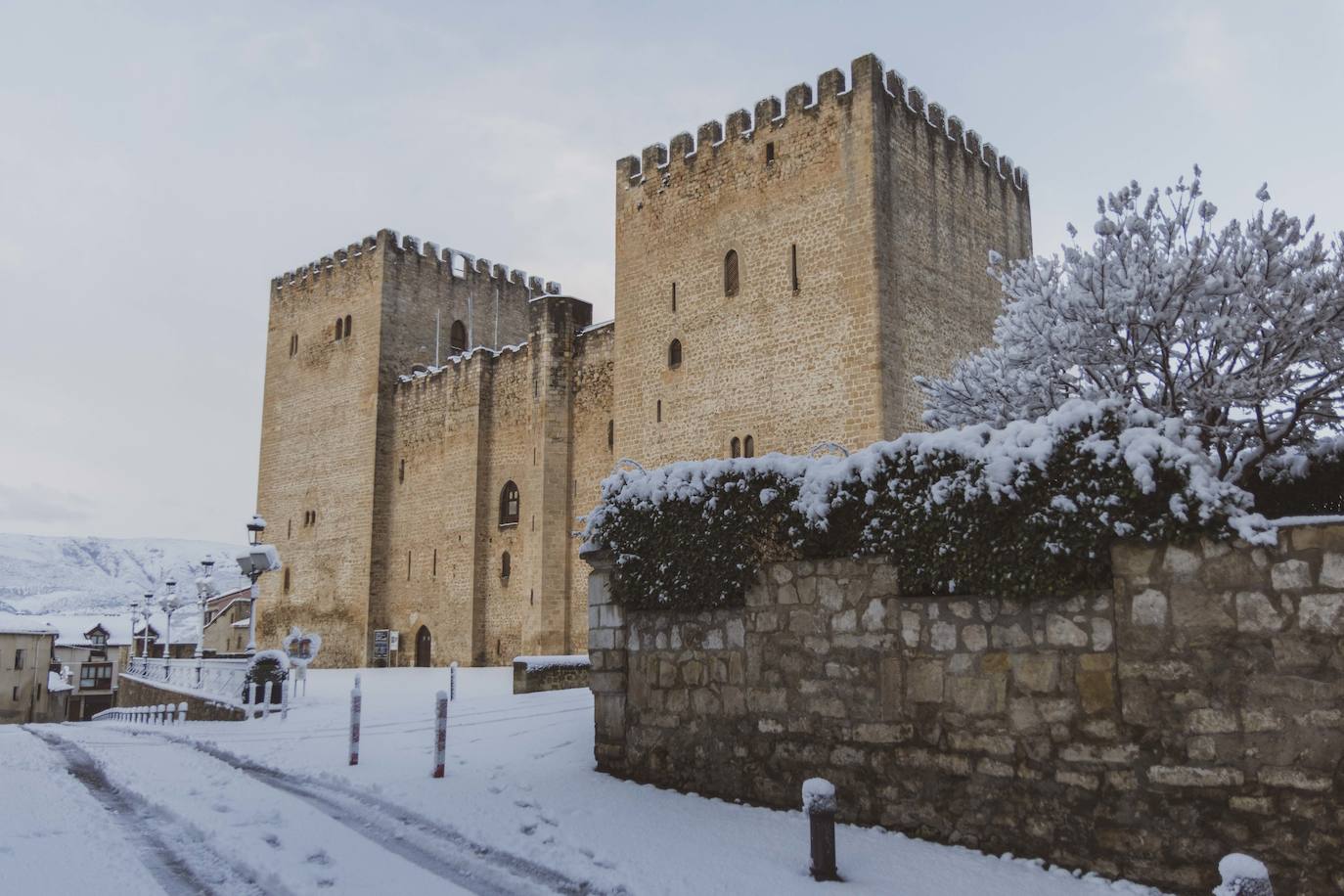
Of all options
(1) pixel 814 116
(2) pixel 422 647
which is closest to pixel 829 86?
(1) pixel 814 116

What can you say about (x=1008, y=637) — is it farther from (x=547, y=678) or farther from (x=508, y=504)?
(x=508, y=504)

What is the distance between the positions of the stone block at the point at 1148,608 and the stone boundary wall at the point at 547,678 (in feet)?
41.3

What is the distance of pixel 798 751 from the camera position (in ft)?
22.4

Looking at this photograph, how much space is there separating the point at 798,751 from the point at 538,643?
18669 millimetres

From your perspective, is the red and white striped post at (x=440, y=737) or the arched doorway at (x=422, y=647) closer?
the red and white striped post at (x=440, y=737)

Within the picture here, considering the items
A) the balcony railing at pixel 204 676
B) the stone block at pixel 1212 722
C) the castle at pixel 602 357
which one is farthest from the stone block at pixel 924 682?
the balcony railing at pixel 204 676

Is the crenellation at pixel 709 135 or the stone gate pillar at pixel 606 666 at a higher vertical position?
the crenellation at pixel 709 135

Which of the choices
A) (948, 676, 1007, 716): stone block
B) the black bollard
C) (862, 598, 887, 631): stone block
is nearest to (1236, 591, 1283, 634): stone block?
(948, 676, 1007, 716): stone block

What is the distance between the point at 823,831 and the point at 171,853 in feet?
12.7

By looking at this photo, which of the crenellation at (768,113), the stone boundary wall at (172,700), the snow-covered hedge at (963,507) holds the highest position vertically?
the crenellation at (768,113)

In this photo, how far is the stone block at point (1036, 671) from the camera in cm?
564

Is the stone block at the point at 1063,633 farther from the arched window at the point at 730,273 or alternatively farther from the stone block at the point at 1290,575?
the arched window at the point at 730,273

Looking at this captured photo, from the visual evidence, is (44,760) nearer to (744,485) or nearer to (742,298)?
(744,485)

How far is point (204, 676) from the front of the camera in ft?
60.8
